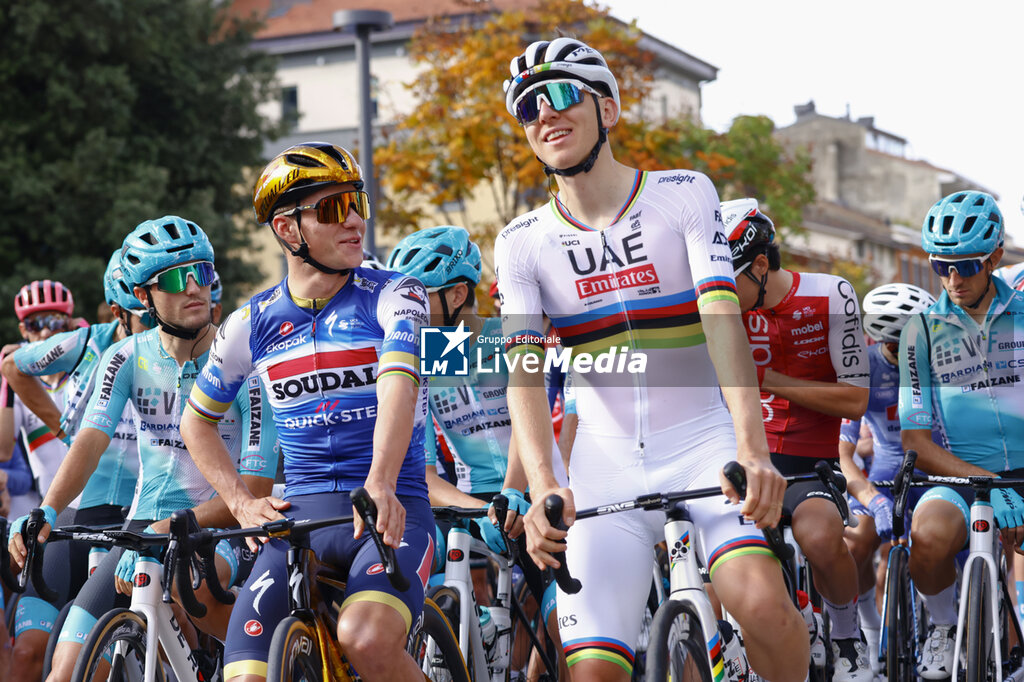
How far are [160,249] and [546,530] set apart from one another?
291cm

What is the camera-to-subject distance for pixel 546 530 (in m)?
4.18

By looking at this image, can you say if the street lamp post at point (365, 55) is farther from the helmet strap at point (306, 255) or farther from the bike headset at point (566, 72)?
the bike headset at point (566, 72)

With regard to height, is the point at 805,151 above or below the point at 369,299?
above

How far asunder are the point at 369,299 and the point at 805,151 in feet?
116

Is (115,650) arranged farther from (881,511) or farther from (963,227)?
(881,511)

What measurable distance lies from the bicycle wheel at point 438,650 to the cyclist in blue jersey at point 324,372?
724mm

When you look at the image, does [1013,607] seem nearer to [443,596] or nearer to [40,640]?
[443,596]

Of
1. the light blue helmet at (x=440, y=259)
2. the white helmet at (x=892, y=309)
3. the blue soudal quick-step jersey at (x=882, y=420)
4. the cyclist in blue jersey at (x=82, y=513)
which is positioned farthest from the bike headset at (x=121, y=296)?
the blue soudal quick-step jersey at (x=882, y=420)

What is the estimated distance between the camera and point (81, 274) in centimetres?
2303

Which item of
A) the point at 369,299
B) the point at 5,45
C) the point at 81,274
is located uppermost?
the point at 5,45

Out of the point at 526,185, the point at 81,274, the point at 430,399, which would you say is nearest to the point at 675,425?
the point at 430,399

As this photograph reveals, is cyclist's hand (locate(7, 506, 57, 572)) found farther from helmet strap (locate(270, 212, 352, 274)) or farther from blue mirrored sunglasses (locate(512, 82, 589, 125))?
blue mirrored sunglasses (locate(512, 82, 589, 125))

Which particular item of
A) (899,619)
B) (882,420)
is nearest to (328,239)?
(899,619)

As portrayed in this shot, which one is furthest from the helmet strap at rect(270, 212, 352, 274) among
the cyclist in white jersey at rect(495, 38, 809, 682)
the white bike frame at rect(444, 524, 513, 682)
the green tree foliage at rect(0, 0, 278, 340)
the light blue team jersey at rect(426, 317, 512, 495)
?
the green tree foliage at rect(0, 0, 278, 340)
